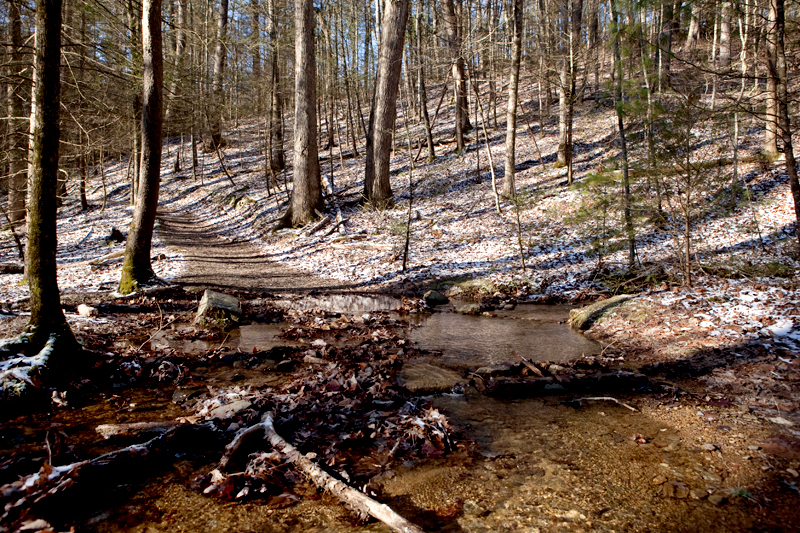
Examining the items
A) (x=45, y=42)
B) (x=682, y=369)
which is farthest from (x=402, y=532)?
(x=45, y=42)

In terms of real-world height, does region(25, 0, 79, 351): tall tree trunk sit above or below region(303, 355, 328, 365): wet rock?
above

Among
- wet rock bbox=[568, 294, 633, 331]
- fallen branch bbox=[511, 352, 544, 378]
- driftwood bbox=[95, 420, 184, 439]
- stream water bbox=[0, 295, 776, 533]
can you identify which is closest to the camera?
stream water bbox=[0, 295, 776, 533]

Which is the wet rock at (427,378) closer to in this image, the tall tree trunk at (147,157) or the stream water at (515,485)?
the stream water at (515,485)

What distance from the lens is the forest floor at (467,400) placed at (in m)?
3.12

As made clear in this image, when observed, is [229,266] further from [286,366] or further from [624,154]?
[624,154]

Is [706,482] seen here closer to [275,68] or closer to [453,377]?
[453,377]

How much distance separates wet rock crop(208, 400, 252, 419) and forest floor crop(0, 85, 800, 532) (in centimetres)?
6

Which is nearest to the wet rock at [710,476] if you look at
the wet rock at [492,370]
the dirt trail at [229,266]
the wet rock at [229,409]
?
the wet rock at [492,370]

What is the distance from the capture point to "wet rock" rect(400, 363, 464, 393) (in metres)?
5.24

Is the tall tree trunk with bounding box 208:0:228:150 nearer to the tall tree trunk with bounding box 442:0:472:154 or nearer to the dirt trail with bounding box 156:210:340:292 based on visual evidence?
the dirt trail with bounding box 156:210:340:292

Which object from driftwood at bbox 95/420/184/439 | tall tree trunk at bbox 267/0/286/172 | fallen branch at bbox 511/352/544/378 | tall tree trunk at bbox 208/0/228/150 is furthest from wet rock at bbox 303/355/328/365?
tall tree trunk at bbox 208/0/228/150

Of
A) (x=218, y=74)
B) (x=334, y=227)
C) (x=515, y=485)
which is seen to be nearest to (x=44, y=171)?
(x=515, y=485)

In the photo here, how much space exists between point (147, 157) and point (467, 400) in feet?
25.3

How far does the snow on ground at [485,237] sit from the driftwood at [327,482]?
5839 mm
